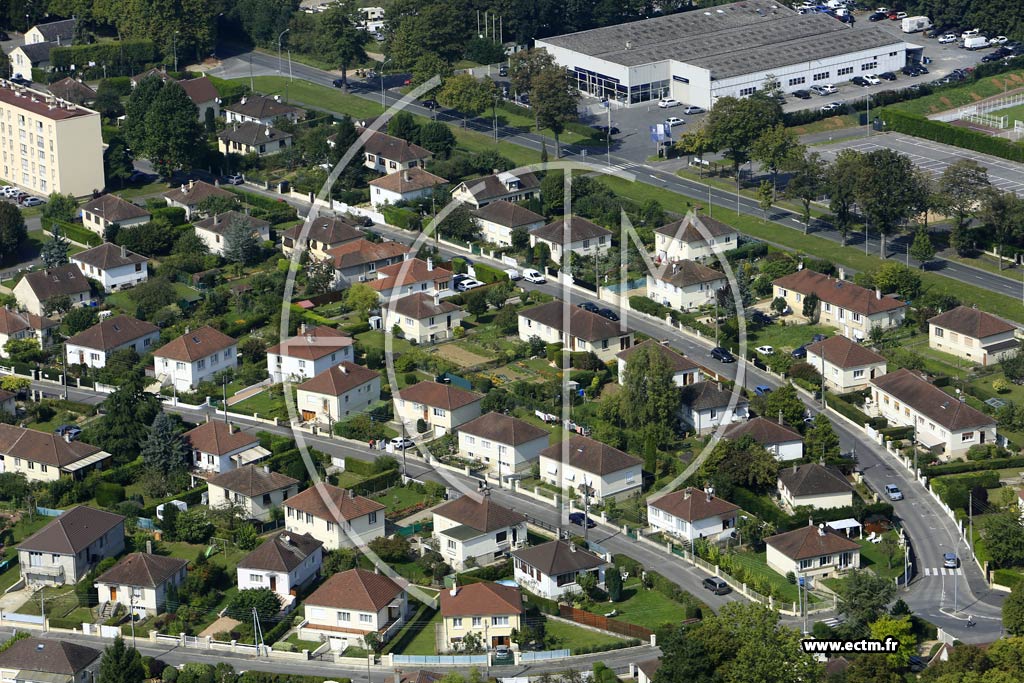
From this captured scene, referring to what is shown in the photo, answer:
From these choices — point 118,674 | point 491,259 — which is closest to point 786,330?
point 491,259

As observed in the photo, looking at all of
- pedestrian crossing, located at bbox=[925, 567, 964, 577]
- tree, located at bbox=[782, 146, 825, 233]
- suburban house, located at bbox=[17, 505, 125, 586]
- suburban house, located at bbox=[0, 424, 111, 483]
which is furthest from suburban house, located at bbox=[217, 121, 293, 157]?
pedestrian crossing, located at bbox=[925, 567, 964, 577]

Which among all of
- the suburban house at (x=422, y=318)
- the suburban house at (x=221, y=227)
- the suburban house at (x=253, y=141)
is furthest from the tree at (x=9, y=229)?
the suburban house at (x=422, y=318)

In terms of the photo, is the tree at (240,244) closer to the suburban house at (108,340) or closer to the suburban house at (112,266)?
the suburban house at (112,266)

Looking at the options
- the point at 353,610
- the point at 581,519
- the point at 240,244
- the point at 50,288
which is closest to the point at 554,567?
the point at 581,519

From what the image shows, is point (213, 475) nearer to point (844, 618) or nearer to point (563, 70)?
point (844, 618)

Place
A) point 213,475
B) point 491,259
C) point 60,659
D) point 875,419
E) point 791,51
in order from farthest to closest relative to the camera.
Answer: point 791,51, point 491,259, point 875,419, point 213,475, point 60,659

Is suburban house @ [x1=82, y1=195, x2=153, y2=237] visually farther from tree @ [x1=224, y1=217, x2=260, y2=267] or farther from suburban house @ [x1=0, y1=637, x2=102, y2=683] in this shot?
suburban house @ [x1=0, y1=637, x2=102, y2=683]
